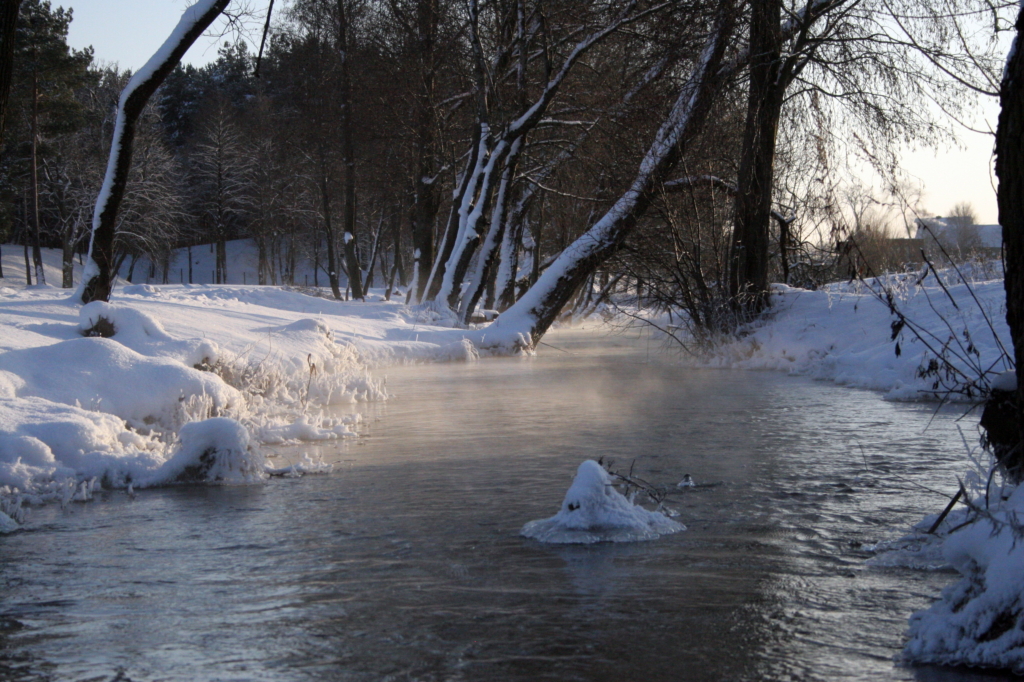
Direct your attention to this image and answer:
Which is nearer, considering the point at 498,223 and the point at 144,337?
the point at 144,337

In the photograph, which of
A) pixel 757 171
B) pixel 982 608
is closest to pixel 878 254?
pixel 757 171

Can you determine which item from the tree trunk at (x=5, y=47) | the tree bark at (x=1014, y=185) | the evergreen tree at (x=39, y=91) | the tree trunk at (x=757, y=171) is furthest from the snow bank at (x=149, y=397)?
the evergreen tree at (x=39, y=91)

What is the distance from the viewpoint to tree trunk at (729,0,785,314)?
13.3 metres

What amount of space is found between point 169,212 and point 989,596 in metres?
44.3

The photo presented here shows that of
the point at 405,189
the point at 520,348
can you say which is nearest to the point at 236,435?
the point at 520,348

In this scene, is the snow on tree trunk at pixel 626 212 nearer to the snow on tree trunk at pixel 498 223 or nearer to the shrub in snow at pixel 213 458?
the snow on tree trunk at pixel 498 223

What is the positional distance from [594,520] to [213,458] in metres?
2.82

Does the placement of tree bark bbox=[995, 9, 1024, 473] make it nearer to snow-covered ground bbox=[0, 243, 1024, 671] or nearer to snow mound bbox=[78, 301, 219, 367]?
snow-covered ground bbox=[0, 243, 1024, 671]

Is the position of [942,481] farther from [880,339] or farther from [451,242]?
[451,242]

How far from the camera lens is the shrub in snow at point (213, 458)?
614cm

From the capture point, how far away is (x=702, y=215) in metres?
15.3

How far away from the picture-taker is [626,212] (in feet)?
50.1

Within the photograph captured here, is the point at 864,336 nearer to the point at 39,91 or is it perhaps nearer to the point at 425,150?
the point at 425,150

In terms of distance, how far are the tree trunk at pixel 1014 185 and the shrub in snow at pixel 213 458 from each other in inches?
179
